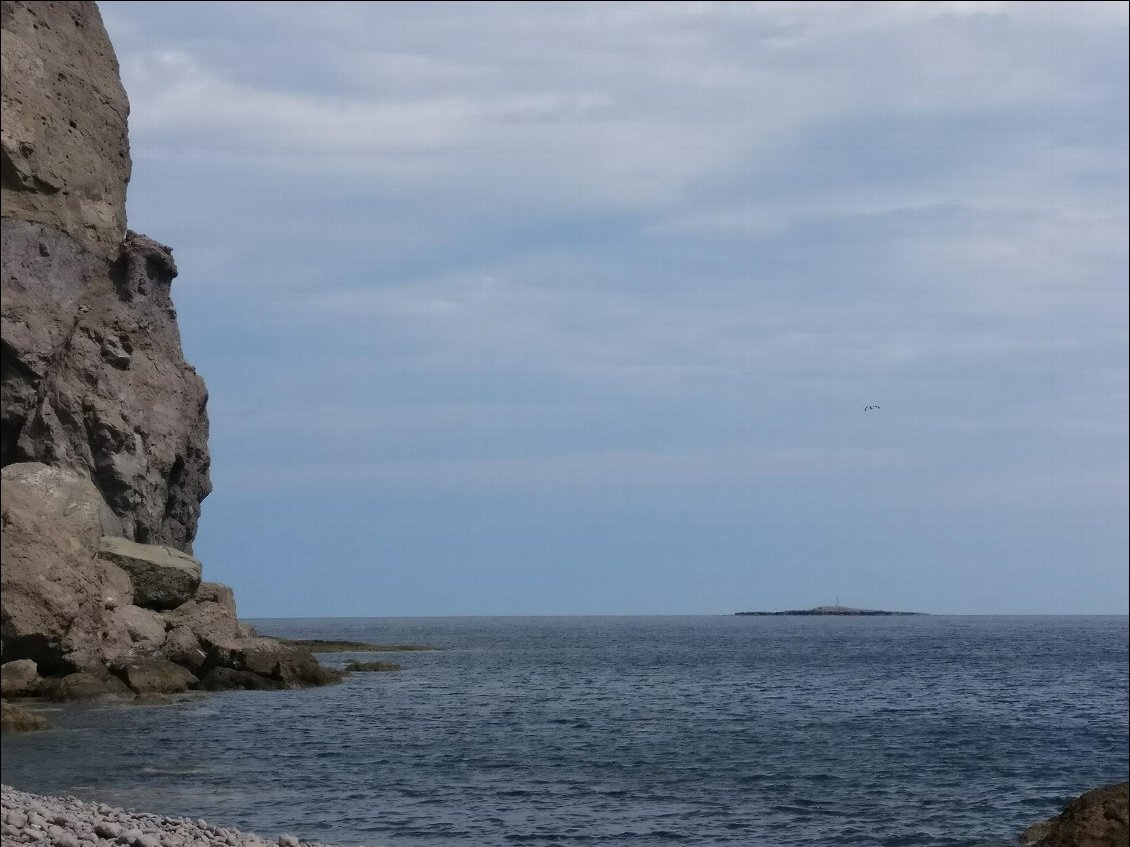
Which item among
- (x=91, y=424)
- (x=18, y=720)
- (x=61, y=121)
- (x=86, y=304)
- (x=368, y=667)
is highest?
(x=61, y=121)

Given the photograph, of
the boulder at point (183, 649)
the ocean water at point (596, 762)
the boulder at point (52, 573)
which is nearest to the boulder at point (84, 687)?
the boulder at point (52, 573)

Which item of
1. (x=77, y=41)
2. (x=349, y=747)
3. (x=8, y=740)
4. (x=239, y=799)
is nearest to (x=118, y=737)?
(x=8, y=740)

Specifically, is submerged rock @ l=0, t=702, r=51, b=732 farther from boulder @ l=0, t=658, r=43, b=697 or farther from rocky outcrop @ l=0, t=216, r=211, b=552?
rocky outcrop @ l=0, t=216, r=211, b=552

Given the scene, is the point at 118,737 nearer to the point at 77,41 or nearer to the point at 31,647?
the point at 31,647

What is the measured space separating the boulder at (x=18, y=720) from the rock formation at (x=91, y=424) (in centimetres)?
460

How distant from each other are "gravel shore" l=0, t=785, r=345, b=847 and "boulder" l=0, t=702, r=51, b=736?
10.6 metres

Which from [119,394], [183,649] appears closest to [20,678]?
[183,649]

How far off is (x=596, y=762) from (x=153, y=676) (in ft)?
69.9

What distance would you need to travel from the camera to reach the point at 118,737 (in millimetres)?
33000

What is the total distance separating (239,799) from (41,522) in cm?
2071

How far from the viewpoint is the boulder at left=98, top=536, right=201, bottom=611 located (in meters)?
49.9

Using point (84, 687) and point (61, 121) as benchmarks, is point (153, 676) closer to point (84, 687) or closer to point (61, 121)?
point (84, 687)

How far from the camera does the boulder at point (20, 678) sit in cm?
3941

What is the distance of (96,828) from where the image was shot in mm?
17906
